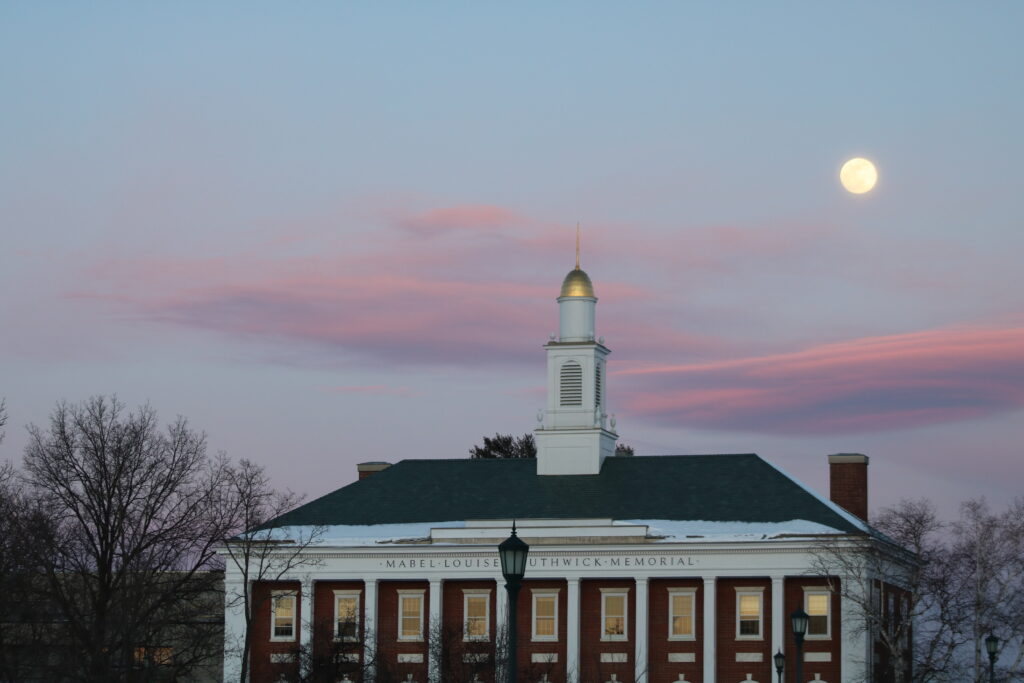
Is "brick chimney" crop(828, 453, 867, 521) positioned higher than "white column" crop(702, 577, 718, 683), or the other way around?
"brick chimney" crop(828, 453, 867, 521)

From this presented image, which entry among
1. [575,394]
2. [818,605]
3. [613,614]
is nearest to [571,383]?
[575,394]

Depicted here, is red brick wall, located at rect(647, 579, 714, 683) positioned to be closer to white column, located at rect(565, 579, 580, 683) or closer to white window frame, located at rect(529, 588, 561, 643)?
white column, located at rect(565, 579, 580, 683)

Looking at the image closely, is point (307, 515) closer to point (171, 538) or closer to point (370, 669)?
point (370, 669)

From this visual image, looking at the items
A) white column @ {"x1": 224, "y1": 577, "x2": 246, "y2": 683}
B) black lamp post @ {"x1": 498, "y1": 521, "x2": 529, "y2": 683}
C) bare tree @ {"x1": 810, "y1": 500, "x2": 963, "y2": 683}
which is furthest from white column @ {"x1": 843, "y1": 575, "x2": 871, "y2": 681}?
black lamp post @ {"x1": 498, "y1": 521, "x2": 529, "y2": 683}

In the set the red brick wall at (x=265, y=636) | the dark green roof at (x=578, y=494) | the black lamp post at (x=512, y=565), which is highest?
the dark green roof at (x=578, y=494)

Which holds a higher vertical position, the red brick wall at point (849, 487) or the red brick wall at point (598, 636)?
the red brick wall at point (849, 487)

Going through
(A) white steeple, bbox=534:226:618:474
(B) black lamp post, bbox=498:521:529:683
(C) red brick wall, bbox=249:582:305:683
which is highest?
(A) white steeple, bbox=534:226:618:474

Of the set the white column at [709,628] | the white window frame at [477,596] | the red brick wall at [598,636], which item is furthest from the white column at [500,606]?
the white column at [709,628]

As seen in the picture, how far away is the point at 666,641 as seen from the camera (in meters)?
80.9

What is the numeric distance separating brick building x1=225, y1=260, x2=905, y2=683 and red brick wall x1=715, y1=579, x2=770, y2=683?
70mm

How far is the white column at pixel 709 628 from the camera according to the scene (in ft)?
260

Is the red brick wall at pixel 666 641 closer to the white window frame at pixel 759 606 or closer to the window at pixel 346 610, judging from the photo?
the white window frame at pixel 759 606

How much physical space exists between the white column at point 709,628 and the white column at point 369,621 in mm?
13698

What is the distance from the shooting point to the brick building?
260ft
